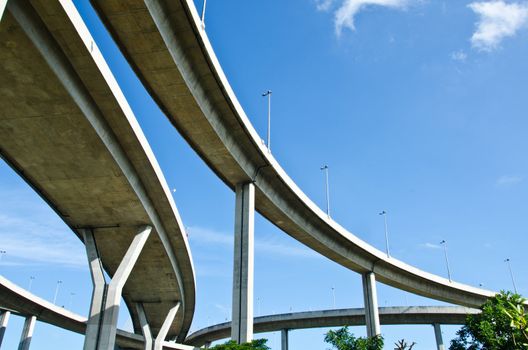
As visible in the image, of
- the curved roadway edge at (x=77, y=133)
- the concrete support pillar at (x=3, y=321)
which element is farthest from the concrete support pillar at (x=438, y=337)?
the concrete support pillar at (x=3, y=321)

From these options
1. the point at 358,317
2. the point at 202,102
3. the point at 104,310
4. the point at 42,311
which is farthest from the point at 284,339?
the point at 202,102

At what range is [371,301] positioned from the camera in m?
50.9

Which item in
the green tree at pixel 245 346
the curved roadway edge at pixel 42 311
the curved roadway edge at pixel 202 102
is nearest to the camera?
the curved roadway edge at pixel 202 102

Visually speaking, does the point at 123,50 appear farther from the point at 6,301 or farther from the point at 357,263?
the point at 6,301

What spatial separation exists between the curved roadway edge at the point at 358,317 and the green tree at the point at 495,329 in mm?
30251

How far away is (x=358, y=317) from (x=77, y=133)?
5526cm

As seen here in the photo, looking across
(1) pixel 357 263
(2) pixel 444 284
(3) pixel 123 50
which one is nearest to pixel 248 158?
(3) pixel 123 50

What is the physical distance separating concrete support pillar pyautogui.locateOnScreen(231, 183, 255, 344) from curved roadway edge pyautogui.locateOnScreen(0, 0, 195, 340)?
4544 millimetres

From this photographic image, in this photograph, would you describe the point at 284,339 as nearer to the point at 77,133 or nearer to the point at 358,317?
the point at 358,317

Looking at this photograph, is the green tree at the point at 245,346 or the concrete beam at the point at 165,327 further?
the concrete beam at the point at 165,327

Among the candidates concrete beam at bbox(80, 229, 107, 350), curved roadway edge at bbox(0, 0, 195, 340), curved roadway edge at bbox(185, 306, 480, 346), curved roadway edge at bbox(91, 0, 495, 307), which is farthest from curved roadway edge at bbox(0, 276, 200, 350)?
curved roadway edge at bbox(91, 0, 495, 307)

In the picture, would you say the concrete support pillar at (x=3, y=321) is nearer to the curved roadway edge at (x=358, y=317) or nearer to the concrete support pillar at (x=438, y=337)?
the curved roadway edge at (x=358, y=317)

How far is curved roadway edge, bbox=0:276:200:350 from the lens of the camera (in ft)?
160

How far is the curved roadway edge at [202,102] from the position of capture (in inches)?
773
